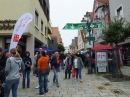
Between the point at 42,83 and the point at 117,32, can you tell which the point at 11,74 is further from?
the point at 117,32

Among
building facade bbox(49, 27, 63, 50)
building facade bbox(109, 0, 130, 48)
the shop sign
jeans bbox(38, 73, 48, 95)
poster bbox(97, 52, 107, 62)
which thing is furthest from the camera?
building facade bbox(49, 27, 63, 50)

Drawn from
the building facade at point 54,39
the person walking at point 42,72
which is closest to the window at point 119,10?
the person walking at point 42,72

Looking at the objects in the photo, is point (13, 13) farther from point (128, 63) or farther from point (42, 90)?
point (128, 63)

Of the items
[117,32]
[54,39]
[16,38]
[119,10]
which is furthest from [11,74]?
[54,39]

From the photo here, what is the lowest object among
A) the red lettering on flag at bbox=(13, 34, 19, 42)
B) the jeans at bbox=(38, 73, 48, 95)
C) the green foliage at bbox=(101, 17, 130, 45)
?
the jeans at bbox=(38, 73, 48, 95)

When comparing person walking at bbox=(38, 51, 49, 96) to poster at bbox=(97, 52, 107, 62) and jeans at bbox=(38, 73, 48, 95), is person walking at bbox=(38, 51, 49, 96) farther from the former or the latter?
poster at bbox=(97, 52, 107, 62)

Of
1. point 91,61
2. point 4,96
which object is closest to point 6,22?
point 91,61

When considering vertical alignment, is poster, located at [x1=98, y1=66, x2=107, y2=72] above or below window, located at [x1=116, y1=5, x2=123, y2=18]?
below

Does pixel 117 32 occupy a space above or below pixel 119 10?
below

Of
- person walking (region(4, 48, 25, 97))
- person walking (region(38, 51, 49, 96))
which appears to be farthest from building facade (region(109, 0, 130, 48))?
person walking (region(4, 48, 25, 97))

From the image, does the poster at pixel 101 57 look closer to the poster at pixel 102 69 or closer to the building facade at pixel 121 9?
the poster at pixel 102 69

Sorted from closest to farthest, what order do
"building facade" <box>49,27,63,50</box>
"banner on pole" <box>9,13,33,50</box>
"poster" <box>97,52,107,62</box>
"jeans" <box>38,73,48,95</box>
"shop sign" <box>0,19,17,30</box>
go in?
"jeans" <box>38,73,48,95</box> → "banner on pole" <box>9,13,33,50</box> → "poster" <box>97,52,107,62</box> → "shop sign" <box>0,19,17,30</box> → "building facade" <box>49,27,63,50</box>

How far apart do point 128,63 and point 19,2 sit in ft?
45.5

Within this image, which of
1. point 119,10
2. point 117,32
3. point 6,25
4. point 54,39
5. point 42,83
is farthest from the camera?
point 54,39
